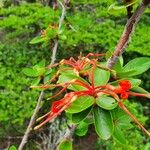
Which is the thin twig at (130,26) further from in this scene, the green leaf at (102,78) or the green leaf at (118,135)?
the green leaf at (118,135)

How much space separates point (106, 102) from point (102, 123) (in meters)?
0.06

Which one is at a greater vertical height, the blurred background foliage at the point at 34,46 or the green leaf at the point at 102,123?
the green leaf at the point at 102,123

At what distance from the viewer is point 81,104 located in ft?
3.41

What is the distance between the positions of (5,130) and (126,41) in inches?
183

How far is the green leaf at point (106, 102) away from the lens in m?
1.03

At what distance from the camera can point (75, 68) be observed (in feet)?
3.62

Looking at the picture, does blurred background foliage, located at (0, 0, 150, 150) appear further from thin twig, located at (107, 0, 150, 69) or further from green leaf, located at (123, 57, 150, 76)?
thin twig, located at (107, 0, 150, 69)

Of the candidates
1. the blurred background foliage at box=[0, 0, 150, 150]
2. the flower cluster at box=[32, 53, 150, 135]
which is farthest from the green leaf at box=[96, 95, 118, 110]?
the blurred background foliage at box=[0, 0, 150, 150]

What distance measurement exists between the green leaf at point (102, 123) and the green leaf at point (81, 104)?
4 cm

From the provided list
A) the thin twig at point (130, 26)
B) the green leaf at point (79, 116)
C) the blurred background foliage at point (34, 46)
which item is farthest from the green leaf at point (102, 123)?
the blurred background foliage at point (34, 46)

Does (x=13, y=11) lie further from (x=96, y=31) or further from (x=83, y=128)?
(x=83, y=128)

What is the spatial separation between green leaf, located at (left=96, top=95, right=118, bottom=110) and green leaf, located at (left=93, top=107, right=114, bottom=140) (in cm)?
4

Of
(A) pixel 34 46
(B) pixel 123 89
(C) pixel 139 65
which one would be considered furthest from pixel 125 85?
(A) pixel 34 46

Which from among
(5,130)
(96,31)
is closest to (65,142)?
(5,130)
